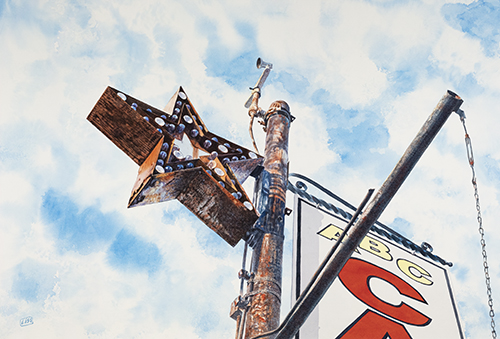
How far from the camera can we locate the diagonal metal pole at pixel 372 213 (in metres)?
2.03

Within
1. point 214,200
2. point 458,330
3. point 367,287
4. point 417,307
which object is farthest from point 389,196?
point 458,330

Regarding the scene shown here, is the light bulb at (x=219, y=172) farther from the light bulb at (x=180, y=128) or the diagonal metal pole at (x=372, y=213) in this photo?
the diagonal metal pole at (x=372, y=213)

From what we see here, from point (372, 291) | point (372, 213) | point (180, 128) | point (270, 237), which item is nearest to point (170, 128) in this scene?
point (180, 128)

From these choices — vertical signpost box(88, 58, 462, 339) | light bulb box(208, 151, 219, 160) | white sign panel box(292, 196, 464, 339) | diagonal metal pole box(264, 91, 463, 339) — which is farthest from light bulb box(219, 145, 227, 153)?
diagonal metal pole box(264, 91, 463, 339)

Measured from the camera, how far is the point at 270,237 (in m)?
3.01

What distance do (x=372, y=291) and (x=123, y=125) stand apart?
7.95ft

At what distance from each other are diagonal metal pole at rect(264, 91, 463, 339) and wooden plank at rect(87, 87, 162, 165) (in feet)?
5.18

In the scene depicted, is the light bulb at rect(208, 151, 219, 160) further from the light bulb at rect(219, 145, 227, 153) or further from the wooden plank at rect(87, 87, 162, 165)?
the wooden plank at rect(87, 87, 162, 165)

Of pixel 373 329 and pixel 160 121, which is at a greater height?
pixel 160 121

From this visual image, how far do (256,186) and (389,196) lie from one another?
5.41 ft

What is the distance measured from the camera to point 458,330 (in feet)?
11.6

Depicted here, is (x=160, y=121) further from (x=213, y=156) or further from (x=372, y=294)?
(x=372, y=294)

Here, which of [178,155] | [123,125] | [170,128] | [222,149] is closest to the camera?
[178,155]

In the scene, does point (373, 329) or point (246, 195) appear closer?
point (246, 195)
